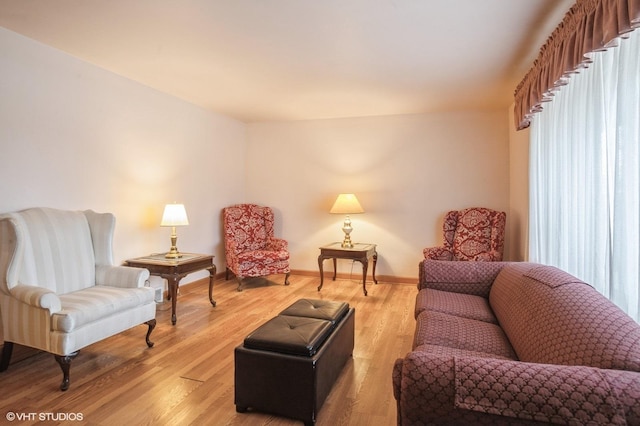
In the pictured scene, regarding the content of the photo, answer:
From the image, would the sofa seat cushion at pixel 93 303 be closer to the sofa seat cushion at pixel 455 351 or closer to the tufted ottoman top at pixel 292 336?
the tufted ottoman top at pixel 292 336

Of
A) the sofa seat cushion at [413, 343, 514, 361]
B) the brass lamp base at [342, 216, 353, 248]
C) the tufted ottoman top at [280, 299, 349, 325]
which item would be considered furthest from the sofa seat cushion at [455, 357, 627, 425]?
the brass lamp base at [342, 216, 353, 248]

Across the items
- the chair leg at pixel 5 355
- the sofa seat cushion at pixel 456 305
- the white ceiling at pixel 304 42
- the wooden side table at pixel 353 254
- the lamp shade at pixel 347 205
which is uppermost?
the white ceiling at pixel 304 42

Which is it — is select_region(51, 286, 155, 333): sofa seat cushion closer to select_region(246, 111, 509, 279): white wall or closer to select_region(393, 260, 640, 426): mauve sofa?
select_region(393, 260, 640, 426): mauve sofa

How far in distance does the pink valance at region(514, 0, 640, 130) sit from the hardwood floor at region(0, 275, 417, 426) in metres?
2.18

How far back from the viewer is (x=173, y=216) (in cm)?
375

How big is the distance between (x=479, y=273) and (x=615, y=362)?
1816mm

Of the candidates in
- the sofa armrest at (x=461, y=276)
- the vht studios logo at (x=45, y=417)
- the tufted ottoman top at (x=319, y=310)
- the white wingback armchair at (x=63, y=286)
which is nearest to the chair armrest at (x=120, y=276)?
the white wingback armchair at (x=63, y=286)

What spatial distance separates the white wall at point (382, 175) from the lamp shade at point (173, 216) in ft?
6.95

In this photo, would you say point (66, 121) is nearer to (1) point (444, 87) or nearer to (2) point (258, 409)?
(2) point (258, 409)

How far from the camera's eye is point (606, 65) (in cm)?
196

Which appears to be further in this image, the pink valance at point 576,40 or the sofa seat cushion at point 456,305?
the sofa seat cushion at point 456,305

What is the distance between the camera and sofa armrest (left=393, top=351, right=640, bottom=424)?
992mm

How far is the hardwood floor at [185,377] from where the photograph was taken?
1.99 m

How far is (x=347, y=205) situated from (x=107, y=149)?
2877mm
